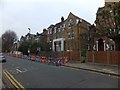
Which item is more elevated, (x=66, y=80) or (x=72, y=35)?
(x=72, y=35)

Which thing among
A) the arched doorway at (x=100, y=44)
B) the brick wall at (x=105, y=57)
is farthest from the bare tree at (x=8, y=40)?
the brick wall at (x=105, y=57)

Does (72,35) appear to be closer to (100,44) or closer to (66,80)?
(100,44)

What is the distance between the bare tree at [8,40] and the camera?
5527 inches

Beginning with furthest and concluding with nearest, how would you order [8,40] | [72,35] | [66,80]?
1. [8,40]
2. [72,35]
3. [66,80]

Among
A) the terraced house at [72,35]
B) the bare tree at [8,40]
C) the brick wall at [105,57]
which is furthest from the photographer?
the bare tree at [8,40]

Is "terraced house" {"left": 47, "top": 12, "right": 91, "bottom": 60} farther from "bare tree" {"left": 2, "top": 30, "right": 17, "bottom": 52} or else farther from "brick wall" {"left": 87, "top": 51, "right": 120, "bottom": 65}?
"bare tree" {"left": 2, "top": 30, "right": 17, "bottom": 52}

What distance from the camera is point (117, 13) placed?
28859 mm

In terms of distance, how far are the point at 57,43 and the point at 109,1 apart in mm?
36032

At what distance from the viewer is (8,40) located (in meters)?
142

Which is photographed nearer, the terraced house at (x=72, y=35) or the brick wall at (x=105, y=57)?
the brick wall at (x=105, y=57)

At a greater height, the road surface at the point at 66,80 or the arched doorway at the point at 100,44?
the arched doorway at the point at 100,44

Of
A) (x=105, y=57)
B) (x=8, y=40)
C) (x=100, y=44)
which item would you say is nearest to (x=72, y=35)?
(x=100, y=44)

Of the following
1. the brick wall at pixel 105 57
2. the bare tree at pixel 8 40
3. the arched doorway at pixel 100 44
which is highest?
the bare tree at pixel 8 40

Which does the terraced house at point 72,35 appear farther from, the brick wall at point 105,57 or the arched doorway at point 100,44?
the brick wall at point 105,57
